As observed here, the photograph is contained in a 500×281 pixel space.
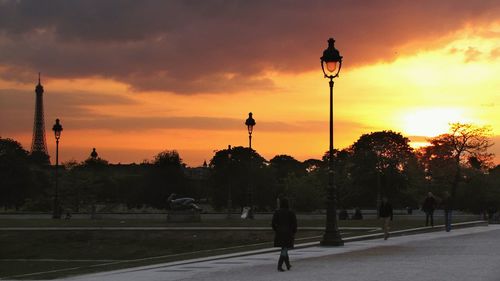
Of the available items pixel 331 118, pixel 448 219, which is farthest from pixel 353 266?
pixel 448 219

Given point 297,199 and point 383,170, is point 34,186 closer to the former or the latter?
point 297,199

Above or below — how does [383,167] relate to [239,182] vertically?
above

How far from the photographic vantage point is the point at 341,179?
10862 cm

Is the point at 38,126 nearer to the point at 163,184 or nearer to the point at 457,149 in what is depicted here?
the point at 163,184

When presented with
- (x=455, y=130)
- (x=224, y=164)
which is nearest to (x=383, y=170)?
(x=455, y=130)

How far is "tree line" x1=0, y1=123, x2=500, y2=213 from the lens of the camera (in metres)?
95.8

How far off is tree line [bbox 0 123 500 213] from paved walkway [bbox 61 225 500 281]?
2490 inches

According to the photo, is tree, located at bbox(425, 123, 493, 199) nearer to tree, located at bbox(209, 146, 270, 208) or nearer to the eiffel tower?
tree, located at bbox(209, 146, 270, 208)

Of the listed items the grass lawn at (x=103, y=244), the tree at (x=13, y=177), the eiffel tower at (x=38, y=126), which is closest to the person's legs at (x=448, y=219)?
the grass lawn at (x=103, y=244)

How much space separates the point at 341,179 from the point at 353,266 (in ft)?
301

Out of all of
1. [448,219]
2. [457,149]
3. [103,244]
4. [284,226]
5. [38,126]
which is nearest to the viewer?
[284,226]

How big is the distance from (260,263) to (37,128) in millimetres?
180707

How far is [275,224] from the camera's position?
58.1ft

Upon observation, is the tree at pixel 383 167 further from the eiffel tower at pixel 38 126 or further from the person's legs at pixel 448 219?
the eiffel tower at pixel 38 126
